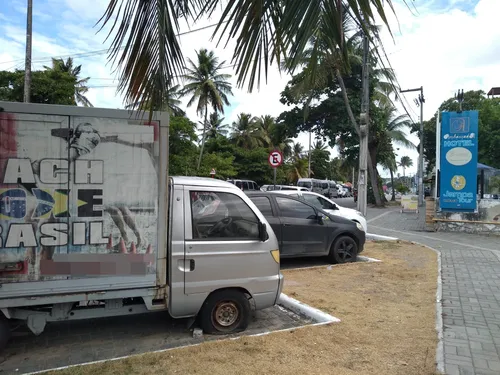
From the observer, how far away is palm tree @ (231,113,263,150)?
49375mm

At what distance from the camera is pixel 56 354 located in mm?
4156

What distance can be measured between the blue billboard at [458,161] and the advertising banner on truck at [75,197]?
13313 millimetres

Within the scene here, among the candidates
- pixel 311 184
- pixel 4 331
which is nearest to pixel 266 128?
pixel 311 184

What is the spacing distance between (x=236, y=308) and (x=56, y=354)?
1.97 m

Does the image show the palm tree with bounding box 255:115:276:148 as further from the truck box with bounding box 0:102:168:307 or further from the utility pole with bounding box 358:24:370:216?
the truck box with bounding box 0:102:168:307

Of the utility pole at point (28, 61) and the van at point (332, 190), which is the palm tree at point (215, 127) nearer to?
the van at point (332, 190)

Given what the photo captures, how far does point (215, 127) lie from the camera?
48.5 metres

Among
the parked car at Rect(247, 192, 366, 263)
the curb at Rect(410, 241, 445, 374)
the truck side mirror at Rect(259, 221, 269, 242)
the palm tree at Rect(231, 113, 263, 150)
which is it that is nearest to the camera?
the curb at Rect(410, 241, 445, 374)

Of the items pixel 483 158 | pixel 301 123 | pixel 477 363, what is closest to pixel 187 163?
pixel 301 123

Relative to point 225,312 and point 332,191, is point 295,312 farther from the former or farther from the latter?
point 332,191

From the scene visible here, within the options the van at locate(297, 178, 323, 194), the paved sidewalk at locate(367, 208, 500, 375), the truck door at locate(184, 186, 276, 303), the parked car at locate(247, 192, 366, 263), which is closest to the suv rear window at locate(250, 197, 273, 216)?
the parked car at locate(247, 192, 366, 263)

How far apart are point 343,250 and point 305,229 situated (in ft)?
3.67

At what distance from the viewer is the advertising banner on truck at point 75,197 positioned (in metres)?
3.76

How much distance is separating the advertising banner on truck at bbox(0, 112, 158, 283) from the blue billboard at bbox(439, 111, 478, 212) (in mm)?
13313
